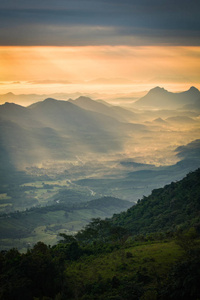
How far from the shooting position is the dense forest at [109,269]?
31312 mm

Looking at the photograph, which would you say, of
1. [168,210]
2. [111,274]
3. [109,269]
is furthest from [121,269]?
[168,210]

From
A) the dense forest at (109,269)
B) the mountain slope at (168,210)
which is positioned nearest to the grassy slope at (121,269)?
the dense forest at (109,269)

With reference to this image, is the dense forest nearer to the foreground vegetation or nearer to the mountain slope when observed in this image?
the foreground vegetation

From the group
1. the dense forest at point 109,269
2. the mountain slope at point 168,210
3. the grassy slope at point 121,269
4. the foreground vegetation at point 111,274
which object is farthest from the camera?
the mountain slope at point 168,210

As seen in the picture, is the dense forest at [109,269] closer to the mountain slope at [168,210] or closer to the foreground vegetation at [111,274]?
the foreground vegetation at [111,274]

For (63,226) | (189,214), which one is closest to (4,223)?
(63,226)

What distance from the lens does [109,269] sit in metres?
42.2

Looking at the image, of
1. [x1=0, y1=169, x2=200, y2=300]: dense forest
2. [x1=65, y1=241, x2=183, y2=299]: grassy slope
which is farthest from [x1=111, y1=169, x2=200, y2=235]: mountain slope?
[x1=65, y1=241, x2=183, y2=299]: grassy slope

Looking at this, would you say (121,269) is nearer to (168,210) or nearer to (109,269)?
(109,269)

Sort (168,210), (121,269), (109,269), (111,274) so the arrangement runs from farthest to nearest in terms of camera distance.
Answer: (168,210)
(109,269)
(121,269)
(111,274)

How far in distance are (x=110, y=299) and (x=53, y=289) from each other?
610 cm

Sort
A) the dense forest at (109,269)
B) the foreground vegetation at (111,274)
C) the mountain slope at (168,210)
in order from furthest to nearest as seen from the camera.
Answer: the mountain slope at (168,210) < the dense forest at (109,269) < the foreground vegetation at (111,274)

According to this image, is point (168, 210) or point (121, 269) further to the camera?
point (168, 210)

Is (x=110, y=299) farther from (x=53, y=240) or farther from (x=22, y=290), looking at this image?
(x=53, y=240)
